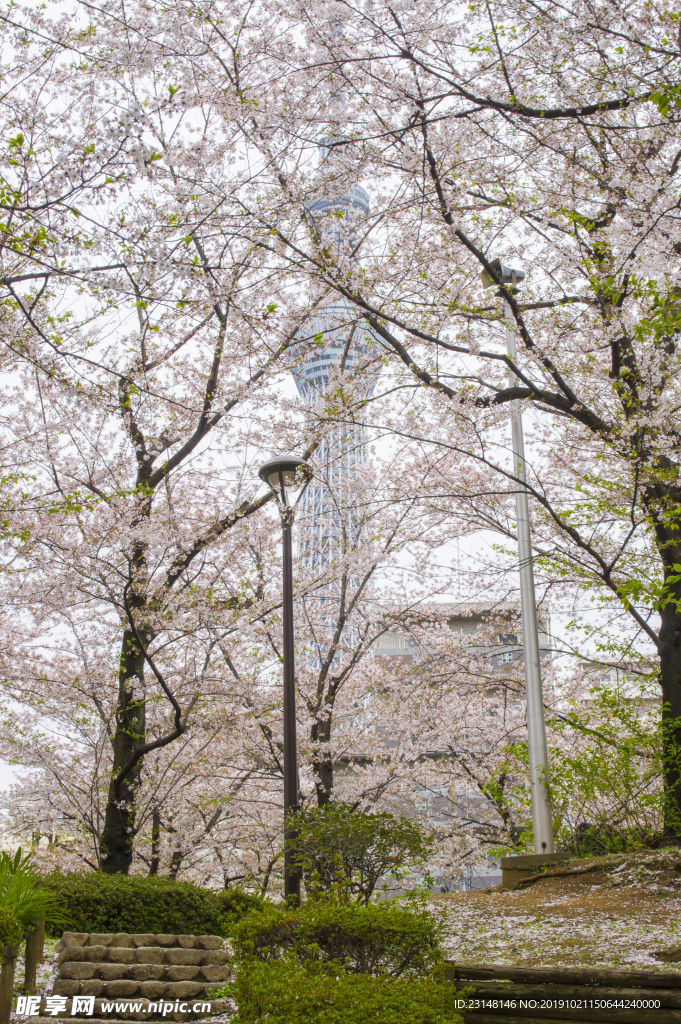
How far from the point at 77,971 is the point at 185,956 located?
0.89 metres

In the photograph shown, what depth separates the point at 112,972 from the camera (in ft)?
19.3

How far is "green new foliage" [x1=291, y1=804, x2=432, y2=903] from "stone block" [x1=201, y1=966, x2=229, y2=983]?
1.79 meters

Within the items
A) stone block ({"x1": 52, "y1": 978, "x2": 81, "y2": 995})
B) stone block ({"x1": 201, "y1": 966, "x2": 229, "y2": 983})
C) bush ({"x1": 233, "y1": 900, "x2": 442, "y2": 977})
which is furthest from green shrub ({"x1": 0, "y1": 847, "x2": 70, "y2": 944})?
bush ({"x1": 233, "y1": 900, "x2": 442, "y2": 977})

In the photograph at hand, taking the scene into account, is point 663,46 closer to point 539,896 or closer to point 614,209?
point 614,209

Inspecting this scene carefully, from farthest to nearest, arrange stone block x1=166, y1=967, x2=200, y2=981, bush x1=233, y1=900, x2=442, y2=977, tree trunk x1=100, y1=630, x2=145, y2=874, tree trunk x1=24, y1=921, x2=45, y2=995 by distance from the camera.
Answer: tree trunk x1=100, y1=630, x2=145, y2=874
stone block x1=166, y1=967, x2=200, y2=981
tree trunk x1=24, y1=921, x2=45, y2=995
bush x1=233, y1=900, x2=442, y2=977

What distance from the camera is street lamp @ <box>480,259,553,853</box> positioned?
7234 mm

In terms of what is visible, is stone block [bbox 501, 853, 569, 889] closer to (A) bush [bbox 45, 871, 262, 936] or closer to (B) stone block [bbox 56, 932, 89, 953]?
(A) bush [bbox 45, 871, 262, 936]

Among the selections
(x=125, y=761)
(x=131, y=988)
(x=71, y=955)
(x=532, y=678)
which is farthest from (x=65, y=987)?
(x=532, y=678)

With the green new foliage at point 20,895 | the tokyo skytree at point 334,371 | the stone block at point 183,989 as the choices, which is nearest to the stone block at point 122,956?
the stone block at point 183,989

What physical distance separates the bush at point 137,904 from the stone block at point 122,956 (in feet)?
2.73

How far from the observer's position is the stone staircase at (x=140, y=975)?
18.2 feet

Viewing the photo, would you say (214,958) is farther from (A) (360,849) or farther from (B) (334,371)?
(B) (334,371)

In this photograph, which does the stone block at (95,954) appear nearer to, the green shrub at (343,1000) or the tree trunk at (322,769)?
the green shrub at (343,1000)

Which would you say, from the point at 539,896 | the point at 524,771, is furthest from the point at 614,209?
the point at 539,896
